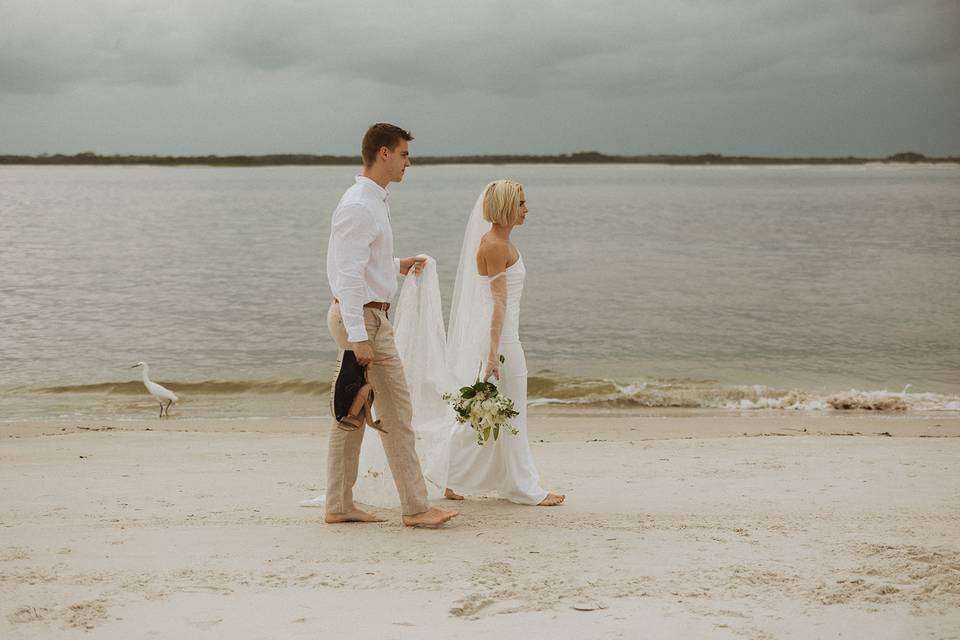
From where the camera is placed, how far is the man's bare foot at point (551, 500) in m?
6.38

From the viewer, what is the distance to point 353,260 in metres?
5.21

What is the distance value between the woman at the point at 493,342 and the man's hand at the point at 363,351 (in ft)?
3.67

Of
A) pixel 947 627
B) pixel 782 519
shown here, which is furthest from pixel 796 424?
pixel 947 627

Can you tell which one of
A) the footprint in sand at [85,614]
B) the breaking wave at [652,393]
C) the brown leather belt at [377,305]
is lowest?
the breaking wave at [652,393]

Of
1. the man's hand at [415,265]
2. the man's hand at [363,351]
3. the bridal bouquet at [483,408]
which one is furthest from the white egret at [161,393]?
the man's hand at [363,351]

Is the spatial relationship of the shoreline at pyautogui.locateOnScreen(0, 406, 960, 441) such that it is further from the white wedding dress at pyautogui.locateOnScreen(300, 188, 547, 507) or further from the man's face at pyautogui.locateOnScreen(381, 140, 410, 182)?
the man's face at pyautogui.locateOnScreen(381, 140, 410, 182)

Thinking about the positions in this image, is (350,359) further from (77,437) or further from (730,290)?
(730,290)

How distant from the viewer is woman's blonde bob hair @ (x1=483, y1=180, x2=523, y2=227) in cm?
605

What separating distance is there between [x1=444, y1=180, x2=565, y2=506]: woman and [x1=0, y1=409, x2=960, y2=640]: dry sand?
188mm

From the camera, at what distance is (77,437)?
9688 millimetres

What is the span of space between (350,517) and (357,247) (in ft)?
5.77

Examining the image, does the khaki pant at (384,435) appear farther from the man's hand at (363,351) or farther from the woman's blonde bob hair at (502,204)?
the woman's blonde bob hair at (502,204)

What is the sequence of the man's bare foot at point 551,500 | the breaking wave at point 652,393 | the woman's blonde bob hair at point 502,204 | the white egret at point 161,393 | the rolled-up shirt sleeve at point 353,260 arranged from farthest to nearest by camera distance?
the breaking wave at point 652,393
the white egret at point 161,393
the man's bare foot at point 551,500
the woman's blonde bob hair at point 502,204
the rolled-up shirt sleeve at point 353,260

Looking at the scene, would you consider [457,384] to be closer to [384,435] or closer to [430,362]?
[430,362]
